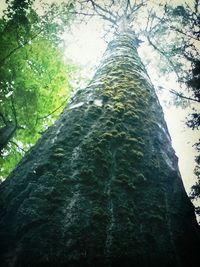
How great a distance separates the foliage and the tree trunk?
7535 millimetres

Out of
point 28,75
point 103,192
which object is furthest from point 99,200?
point 28,75

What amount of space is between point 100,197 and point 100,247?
0.35 meters

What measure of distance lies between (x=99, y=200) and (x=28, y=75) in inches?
361

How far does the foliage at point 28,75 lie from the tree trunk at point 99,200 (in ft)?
24.7

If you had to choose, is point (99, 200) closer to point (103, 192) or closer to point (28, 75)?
point (103, 192)

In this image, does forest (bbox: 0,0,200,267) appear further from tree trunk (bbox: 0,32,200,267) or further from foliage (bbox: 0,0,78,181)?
foliage (bbox: 0,0,78,181)

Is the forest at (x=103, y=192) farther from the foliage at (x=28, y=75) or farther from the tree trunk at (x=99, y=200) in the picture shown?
the foliage at (x=28, y=75)

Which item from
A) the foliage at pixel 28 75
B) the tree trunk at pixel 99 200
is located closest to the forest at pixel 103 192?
the tree trunk at pixel 99 200

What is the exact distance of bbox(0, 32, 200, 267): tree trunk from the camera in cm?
129

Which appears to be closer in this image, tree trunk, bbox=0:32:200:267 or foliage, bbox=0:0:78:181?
tree trunk, bbox=0:32:200:267

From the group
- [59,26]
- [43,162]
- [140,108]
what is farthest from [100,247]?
[59,26]

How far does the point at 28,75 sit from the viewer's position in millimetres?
9969

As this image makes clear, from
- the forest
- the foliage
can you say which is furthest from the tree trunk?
the foliage

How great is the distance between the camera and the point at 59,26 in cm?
1328
